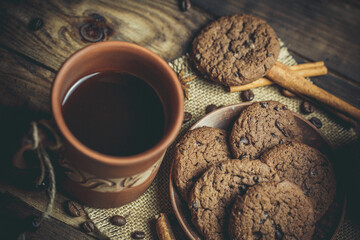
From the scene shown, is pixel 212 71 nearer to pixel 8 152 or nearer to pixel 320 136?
pixel 320 136

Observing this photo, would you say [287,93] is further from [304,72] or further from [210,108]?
[210,108]

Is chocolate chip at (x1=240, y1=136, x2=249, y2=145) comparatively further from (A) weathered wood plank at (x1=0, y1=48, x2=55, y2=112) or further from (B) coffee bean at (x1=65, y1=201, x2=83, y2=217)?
(A) weathered wood plank at (x1=0, y1=48, x2=55, y2=112)

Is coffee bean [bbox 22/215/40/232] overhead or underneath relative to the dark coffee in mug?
underneath

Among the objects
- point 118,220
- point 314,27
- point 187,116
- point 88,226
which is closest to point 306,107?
point 314,27

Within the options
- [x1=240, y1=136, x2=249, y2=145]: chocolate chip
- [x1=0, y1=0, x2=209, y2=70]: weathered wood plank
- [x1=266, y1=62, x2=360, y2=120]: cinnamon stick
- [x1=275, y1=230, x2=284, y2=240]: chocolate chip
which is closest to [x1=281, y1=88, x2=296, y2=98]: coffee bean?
[x1=266, y1=62, x2=360, y2=120]: cinnamon stick

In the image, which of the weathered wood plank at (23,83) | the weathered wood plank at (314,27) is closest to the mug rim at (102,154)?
the weathered wood plank at (23,83)
